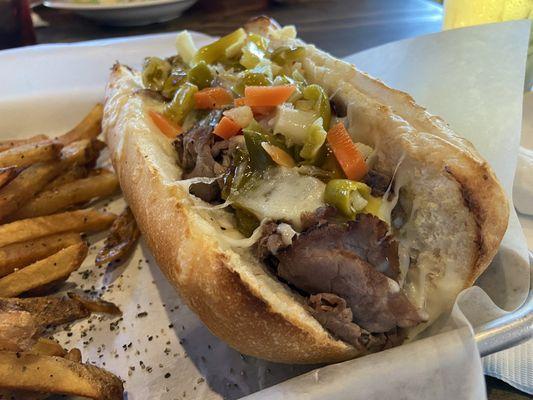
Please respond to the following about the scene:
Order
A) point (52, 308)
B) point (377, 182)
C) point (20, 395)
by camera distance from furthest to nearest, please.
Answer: point (52, 308), point (377, 182), point (20, 395)

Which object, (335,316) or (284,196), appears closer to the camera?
(335,316)

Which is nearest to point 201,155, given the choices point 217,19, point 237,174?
point 237,174

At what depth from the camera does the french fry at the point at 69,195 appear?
104 inches

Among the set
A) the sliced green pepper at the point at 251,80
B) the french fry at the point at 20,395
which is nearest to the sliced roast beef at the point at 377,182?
the sliced green pepper at the point at 251,80

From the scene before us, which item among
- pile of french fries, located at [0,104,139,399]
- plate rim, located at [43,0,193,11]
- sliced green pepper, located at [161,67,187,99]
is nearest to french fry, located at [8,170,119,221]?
pile of french fries, located at [0,104,139,399]

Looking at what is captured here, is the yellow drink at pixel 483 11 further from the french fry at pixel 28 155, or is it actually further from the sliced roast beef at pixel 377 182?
the french fry at pixel 28 155

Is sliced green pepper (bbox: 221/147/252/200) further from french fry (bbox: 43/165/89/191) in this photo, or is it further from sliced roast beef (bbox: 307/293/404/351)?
french fry (bbox: 43/165/89/191)

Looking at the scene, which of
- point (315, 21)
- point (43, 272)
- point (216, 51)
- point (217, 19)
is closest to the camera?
point (43, 272)

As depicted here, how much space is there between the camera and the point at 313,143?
2.03 m

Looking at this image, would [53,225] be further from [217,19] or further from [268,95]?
[217,19]

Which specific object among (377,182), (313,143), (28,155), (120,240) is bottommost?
(120,240)

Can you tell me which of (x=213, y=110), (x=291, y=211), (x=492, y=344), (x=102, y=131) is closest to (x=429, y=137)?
(x=291, y=211)

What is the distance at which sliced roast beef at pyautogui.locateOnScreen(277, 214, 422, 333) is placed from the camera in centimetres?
168

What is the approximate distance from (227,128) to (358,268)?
894mm
